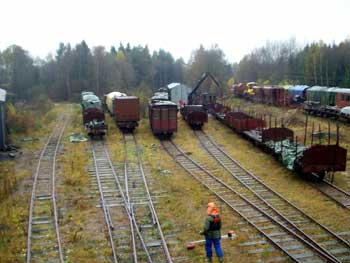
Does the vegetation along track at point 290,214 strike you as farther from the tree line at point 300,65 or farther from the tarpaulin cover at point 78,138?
the tree line at point 300,65

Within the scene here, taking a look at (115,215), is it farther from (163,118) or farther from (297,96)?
(297,96)

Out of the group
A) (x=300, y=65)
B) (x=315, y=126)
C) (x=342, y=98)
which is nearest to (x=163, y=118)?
(x=315, y=126)

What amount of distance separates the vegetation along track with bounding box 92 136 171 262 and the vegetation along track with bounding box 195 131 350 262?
4072 millimetres

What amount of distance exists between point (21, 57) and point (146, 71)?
27.1m

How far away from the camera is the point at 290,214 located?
1182 cm

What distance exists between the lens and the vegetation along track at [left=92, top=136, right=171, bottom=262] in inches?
366

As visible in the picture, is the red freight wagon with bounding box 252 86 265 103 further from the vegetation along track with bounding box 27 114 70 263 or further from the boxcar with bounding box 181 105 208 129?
the vegetation along track with bounding box 27 114 70 263

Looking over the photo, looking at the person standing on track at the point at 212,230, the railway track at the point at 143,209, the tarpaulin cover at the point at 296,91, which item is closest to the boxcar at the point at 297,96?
the tarpaulin cover at the point at 296,91

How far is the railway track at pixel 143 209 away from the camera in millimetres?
9516

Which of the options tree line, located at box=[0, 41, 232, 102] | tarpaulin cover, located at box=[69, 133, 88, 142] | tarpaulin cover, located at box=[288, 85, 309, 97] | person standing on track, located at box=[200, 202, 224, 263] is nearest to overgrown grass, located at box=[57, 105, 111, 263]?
person standing on track, located at box=[200, 202, 224, 263]

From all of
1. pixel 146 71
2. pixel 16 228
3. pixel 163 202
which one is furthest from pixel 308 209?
pixel 146 71

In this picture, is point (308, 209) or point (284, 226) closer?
point (284, 226)

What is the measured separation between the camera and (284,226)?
420 inches

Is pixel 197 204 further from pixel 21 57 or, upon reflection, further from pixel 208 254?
pixel 21 57
